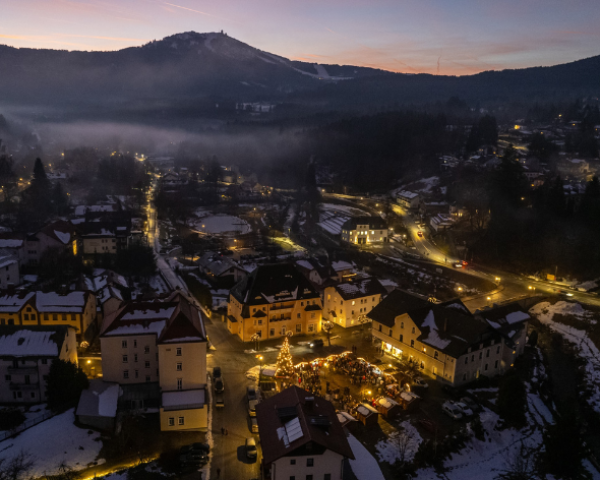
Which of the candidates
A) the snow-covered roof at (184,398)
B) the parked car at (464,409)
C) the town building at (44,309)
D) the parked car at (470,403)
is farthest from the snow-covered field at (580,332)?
the town building at (44,309)

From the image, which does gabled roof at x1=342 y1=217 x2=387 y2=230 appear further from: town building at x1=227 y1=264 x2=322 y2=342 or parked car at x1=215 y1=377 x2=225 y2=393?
parked car at x1=215 y1=377 x2=225 y2=393

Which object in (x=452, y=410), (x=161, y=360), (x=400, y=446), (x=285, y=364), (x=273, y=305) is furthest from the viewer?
(x=273, y=305)

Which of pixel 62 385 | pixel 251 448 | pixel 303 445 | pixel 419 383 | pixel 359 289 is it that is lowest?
pixel 419 383

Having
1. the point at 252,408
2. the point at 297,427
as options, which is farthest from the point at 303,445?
the point at 252,408

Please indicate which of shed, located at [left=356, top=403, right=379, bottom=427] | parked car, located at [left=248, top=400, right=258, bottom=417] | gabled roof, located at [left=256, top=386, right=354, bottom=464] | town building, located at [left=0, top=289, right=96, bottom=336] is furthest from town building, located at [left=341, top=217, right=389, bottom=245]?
gabled roof, located at [left=256, top=386, right=354, bottom=464]

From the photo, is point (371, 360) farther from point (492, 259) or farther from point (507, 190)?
point (507, 190)

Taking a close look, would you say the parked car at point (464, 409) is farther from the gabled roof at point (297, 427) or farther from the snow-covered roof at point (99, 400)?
the snow-covered roof at point (99, 400)

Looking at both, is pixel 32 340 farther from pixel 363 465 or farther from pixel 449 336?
pixel 449 336
